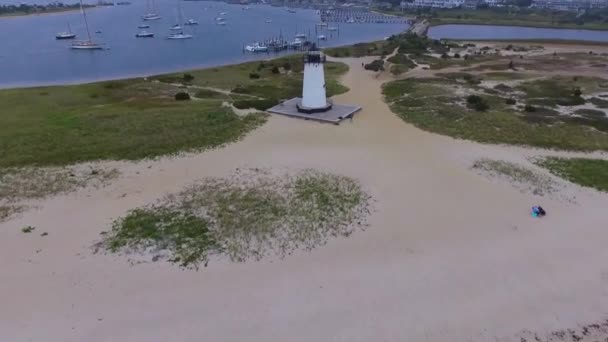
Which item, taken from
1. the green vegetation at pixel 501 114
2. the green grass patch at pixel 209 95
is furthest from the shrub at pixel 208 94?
the green vegetation at pixel 501 114

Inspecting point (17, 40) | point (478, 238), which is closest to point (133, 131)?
point (478, 238)

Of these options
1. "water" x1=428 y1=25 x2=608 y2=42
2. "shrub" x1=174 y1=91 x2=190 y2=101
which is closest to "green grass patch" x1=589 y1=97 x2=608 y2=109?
"shrub" x1=174 y1=91 x2=190 y2=101

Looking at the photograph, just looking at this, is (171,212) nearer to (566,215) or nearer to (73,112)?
(566,215)

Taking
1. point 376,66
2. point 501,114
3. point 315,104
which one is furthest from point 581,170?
point 376,66

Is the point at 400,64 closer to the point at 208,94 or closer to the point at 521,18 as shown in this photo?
the point at 208,94

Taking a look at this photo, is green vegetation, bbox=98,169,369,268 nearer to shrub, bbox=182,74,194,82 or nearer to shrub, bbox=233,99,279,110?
shrub, bbox=233,99,279,110

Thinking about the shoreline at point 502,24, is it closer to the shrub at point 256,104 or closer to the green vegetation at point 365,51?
the green vegetation at point 365,51
